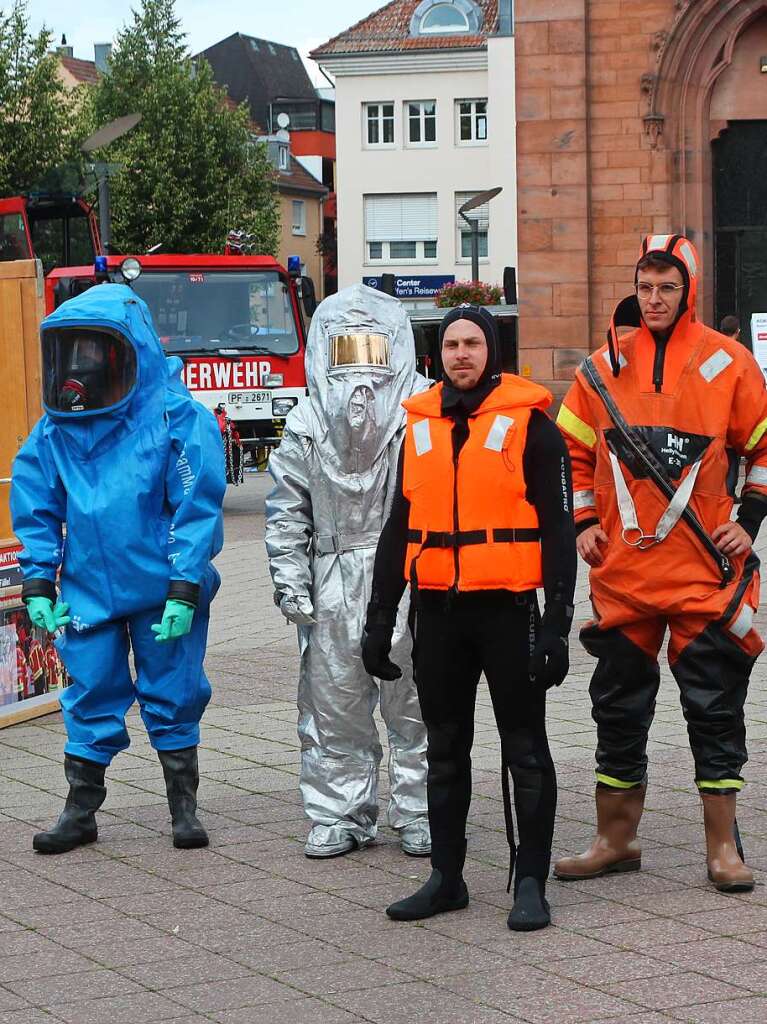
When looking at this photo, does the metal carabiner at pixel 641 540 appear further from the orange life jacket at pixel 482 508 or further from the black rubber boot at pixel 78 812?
the black rubber boot at pixel 78 812

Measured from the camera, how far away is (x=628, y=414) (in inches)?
210

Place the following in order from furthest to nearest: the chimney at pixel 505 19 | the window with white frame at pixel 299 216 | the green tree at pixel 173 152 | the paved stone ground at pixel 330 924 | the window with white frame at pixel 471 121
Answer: the window with white frame at pixel 299 216 → the window with white frame at pixel 471 121 → the chimney at pixel 505 19 → the green tree at pixel 173 152 → the paved stone ground at pixel 330 924

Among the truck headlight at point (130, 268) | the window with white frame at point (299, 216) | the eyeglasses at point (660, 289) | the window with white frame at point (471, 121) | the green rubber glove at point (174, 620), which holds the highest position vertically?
the window with white frame at point (471, 121)

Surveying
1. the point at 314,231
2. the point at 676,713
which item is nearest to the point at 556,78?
the point at 676,713

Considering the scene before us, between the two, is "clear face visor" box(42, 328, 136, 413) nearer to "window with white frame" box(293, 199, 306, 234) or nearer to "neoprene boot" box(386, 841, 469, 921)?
"neoprene boot" box(386, 841, 469, 921)

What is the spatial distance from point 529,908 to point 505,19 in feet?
192

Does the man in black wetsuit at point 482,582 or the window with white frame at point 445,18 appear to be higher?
the window with white frame at point 445,18

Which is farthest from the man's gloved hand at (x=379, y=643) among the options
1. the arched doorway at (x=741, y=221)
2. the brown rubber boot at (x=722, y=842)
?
the arched doorway at (x=741, y=221)

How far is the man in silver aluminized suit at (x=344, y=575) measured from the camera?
5.76 m

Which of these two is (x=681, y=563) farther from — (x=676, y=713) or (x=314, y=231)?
(x=314, y=231)

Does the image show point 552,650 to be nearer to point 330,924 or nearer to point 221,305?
point 330,924

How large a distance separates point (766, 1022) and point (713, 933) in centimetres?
75

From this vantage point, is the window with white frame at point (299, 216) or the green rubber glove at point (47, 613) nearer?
the green rubber glove at point (47, 613)

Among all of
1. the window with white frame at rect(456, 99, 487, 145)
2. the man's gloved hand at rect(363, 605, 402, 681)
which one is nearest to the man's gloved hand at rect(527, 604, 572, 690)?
the man's gloved hand at rect(363, 605, 402, 681)
